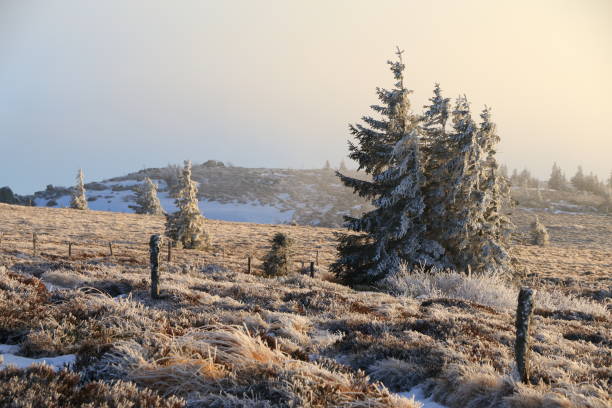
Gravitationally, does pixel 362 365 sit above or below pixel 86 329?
below

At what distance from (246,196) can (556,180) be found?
9802cm

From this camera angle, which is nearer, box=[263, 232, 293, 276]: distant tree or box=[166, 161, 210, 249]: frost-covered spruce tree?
box=[263, 232, 293, 276]: distant tree

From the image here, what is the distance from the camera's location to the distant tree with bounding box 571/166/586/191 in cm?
12320

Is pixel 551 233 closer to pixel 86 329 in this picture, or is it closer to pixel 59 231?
pixel 59 231

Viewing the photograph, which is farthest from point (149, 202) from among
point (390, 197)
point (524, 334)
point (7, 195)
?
point (524, 334)

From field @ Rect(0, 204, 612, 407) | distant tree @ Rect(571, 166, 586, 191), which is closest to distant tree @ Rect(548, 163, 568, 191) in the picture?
distant tree @ Rect(571, 166, 586, 191)

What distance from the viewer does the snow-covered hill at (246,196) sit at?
9831 centimetres

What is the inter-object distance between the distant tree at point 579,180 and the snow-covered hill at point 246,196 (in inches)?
2639

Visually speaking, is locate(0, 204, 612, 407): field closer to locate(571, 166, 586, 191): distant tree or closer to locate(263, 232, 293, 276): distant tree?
locate(263, 232, 293, 276): distant tree

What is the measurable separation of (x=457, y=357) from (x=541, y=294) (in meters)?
9.97

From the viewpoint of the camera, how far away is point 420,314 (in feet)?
29.6

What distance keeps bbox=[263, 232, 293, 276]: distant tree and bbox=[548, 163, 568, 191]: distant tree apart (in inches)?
5246

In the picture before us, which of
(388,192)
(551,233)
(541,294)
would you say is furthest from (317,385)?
(551,233)

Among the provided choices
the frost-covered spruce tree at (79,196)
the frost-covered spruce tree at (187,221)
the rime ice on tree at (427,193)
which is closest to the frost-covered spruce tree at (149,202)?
the frost-covered spruce tree at (79,196)
